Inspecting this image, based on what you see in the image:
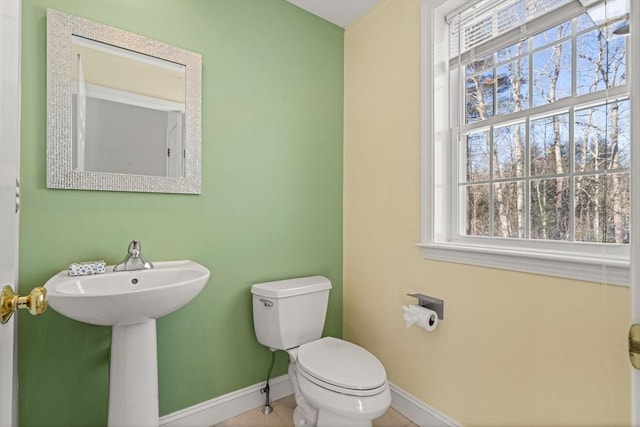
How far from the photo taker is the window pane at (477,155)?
1513 mm

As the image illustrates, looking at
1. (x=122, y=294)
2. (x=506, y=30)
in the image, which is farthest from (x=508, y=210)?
(x=122, y=294)

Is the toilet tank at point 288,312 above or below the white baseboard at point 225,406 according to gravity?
above

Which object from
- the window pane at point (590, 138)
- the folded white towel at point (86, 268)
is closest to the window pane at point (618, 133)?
the window pane at point (590, 138)

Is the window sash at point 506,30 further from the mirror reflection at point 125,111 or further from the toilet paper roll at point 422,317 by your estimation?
the mirror reflection at point 125,111

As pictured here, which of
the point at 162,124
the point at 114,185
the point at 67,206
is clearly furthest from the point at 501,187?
the point at 67,206

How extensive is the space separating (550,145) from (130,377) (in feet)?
6.31

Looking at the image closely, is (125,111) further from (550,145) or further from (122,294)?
(550,145)

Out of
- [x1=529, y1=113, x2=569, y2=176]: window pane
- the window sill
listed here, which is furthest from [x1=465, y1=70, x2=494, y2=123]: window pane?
the window sill

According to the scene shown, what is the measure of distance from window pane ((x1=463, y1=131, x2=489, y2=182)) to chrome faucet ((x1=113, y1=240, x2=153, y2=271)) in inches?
62.3

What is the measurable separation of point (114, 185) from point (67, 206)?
19 cm

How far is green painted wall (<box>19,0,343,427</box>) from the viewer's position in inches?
49.5

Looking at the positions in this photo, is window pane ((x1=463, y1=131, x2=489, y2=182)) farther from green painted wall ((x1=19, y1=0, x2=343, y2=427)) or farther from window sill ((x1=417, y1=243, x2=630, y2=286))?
green painted wall ((x1=19, y1=0, x2=343, y2=427))

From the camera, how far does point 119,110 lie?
55.7 inches

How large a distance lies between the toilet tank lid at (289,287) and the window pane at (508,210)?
944 mm
